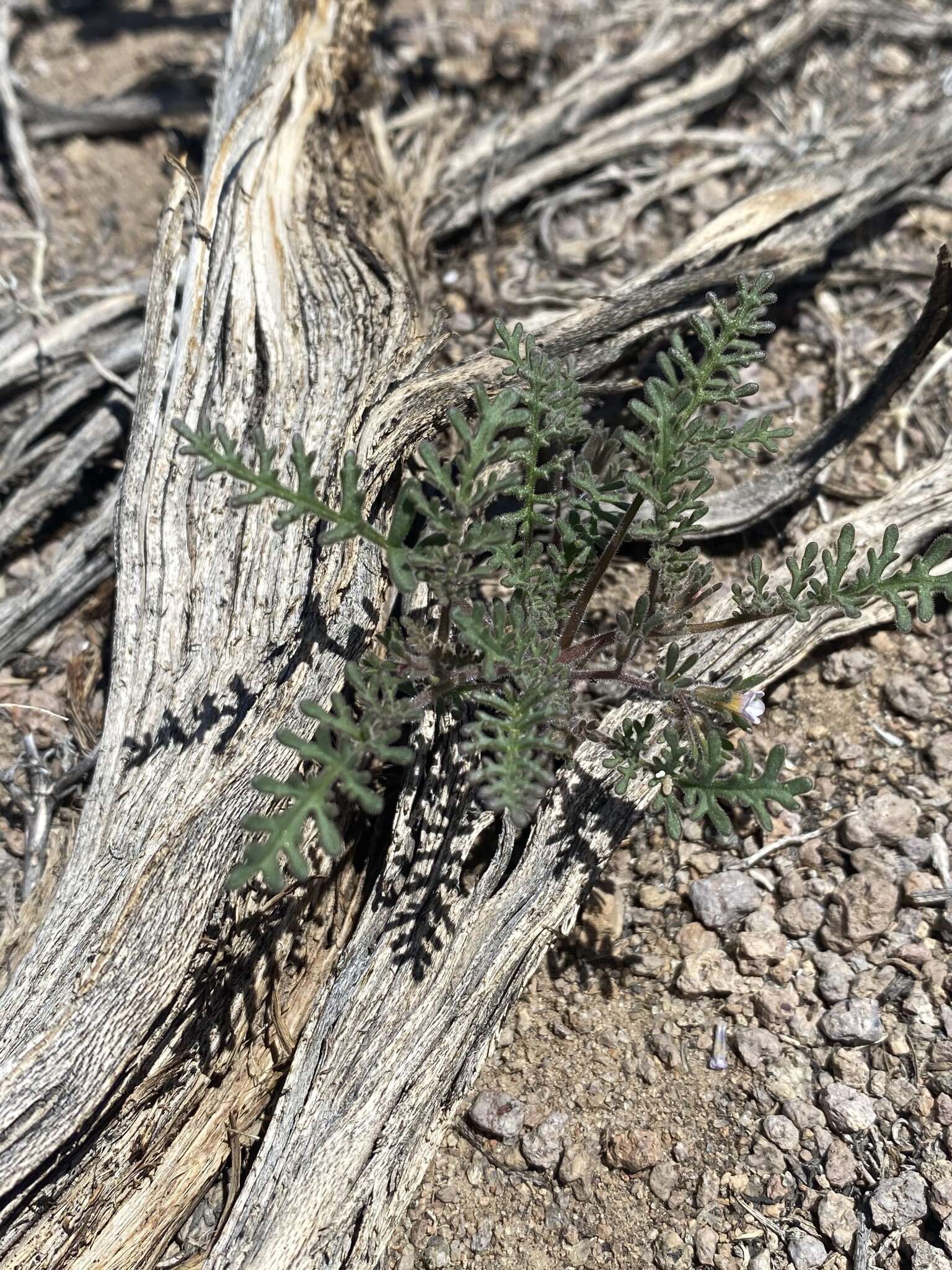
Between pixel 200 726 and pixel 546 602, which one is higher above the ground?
pixel 200 726

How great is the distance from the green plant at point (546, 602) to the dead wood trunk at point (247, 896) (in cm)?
17

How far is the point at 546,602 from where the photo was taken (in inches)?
105

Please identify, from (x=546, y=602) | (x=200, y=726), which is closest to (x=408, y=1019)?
(x=200, y=726)

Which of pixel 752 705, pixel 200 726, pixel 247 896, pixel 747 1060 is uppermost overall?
pixel 200 726

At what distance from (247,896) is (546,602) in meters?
1.00

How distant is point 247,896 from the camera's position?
97.1 inches

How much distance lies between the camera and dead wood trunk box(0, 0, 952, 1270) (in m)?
2.32

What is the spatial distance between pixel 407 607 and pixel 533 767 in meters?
0.83

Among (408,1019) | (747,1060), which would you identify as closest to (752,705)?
(747,1060)

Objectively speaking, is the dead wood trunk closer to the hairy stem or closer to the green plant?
the green plant

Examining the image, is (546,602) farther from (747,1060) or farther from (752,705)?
(747,1060)

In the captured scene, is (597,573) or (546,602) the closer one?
(597,573)

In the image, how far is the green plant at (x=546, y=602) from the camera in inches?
82.0

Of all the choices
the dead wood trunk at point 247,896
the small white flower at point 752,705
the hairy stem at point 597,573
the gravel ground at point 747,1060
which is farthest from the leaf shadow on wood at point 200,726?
the small white flower at point 752,705
